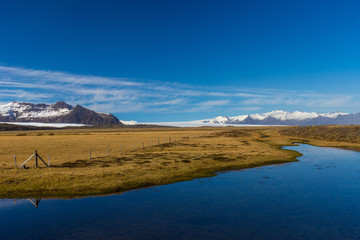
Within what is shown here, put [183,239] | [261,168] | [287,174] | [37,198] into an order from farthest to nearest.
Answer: [261,168]
[287,174]
[37,198]
[183,239]

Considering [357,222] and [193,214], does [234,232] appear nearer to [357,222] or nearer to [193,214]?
[193,214]

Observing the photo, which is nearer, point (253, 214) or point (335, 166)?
point (253, 214)

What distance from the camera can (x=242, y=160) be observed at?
4456 centimetres

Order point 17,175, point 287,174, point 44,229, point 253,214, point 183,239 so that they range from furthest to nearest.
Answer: point 287,174 < point 17,175 < point 253,214 < point 44,229 < point 183,239

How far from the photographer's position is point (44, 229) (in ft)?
56.1

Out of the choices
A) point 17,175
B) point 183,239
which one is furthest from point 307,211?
point 17,175

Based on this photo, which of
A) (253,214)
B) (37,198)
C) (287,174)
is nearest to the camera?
(253,214)

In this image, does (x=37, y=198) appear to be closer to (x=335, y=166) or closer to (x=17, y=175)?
(x=17, y=175)

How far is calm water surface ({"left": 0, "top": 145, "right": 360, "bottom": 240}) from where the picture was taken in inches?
645

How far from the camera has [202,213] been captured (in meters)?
19.8

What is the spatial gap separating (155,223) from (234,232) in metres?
5.50

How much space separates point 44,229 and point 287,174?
29453 mm

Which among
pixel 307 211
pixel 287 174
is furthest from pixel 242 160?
pixel 307 211

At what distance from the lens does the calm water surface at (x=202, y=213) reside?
1638 cm
